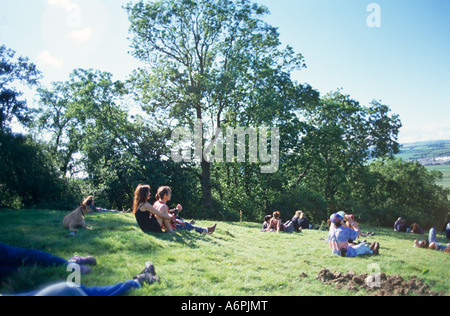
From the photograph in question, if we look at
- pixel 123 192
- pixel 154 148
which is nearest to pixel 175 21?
A: pixel 154 148

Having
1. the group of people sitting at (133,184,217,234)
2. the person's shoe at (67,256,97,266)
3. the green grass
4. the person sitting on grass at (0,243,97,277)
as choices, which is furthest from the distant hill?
the person sitting on grass at (0,243,97,277)

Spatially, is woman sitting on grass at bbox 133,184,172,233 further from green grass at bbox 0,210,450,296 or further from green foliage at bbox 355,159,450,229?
green foliage at bbox 355,159,450,229

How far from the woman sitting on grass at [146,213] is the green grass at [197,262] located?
458 mm

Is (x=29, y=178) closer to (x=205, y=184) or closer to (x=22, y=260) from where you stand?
(x=22, y=260)

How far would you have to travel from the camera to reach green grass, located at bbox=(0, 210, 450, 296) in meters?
4.82

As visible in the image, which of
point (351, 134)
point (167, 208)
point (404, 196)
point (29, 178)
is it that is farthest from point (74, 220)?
point (404, 196)

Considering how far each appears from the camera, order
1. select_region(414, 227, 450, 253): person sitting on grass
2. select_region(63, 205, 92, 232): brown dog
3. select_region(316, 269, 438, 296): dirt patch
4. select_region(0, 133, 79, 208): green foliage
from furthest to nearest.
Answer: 1. select_region(0, 133, 79, 208): green foliage
2. select_region(414, 227, 450, 253): person sitting on grass
3. select_region(63, 205, 92, 232): brown dog
4. select_region(316, 269, 438, 296): dirt patch

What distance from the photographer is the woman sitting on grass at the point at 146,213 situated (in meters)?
8.70

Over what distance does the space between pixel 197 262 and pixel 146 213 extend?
9.96 feet

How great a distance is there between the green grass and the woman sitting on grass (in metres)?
0.46

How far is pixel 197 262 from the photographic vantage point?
257 inches
